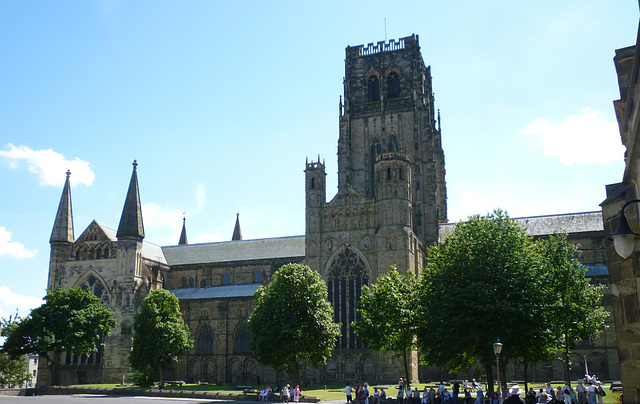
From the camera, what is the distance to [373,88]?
83062 millimetres

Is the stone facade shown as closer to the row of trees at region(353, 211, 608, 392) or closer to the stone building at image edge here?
the row of trees at region(353, 211, 608, 392)

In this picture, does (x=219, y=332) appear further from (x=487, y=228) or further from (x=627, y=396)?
(x=627, y=396)

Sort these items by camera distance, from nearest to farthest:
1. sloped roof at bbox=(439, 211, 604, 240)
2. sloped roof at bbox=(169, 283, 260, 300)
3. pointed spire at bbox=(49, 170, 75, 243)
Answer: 1. sloped roof at bbox=(439, 211, 604, 240)
2. sloped roof at bbox=(169, 283, 260, 300)
3. pointed spire at bbox=(49, 170, 75, 243)

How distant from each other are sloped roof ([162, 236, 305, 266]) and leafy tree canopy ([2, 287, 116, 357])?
915 inches

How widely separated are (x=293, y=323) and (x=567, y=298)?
21.5 metres

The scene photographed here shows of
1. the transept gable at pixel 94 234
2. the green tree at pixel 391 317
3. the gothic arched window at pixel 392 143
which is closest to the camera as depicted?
the green tree at pixel 391 317

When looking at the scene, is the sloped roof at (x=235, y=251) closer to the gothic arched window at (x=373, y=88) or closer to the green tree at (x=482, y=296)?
the gothic arched window at (x=373, y=88)

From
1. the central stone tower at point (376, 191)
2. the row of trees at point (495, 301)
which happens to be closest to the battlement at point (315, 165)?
the central stone tower at point (376, 191)

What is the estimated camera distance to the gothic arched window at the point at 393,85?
81.8 metres

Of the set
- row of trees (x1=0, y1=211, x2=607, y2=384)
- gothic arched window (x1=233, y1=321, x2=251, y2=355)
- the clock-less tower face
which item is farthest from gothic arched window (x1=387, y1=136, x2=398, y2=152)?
row of trees (x1=0, y1=211, x2=607, y2=384)

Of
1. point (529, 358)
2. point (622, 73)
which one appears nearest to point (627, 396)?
point (622, 73)

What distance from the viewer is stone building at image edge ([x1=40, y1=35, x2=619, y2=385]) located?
62.8m

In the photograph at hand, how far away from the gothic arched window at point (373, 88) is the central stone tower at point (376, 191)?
144mm

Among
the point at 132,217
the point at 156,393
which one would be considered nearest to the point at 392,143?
the point at 132,217
